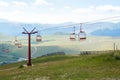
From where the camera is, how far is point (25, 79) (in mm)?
49125

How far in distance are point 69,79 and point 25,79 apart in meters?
8.34

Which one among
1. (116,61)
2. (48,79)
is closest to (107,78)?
(48,79)

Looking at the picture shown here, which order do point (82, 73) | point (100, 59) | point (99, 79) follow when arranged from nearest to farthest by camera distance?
point (99, 79) < point (82, 73) < point (100, 59)

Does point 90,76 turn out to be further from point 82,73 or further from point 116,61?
point 116,61

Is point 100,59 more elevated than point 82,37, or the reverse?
point 82,37

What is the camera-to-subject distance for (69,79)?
143 ft

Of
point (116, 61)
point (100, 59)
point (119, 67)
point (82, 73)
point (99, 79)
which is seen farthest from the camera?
point (100, 59)

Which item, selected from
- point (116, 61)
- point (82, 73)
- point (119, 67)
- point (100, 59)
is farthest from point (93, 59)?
point (82, 73)

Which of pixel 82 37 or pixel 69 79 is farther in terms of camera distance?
pixel 82 37

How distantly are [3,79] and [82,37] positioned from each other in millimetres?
17853

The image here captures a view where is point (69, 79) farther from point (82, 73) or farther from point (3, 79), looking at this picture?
point (3, 79)

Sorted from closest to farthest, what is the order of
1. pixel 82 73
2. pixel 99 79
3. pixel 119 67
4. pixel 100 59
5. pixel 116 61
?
pixel 99 79 < pixel 82 73 < pixel 119 67 < pixel 116 61 < pixel 100 59

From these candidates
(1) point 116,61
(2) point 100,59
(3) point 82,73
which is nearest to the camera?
(3) point 82,73

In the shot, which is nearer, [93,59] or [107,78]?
[107,78]
